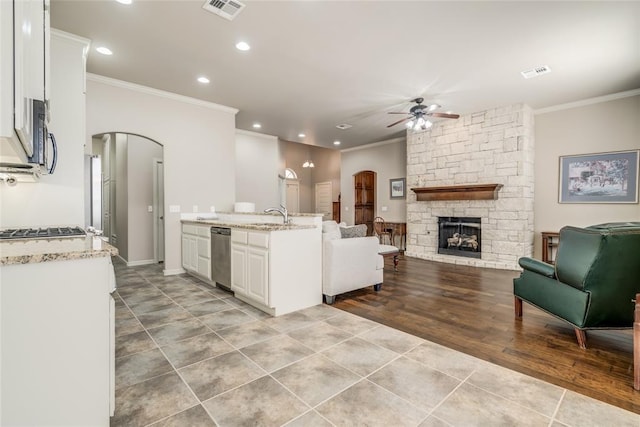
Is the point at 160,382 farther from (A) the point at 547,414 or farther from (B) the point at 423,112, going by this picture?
(B) the point at 423,112

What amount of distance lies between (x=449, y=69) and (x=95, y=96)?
5.17 m

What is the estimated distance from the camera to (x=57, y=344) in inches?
50.1

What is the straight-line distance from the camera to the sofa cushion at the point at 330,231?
12.1 ft

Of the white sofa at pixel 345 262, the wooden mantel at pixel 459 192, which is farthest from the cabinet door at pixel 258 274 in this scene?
the wooden mantel at pixel 459 192

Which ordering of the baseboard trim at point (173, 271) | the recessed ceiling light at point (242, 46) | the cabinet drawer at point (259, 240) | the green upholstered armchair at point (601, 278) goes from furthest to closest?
the baseboard trim at point (173, 271) < the recessed ceiling light at point (242, 46) < the cabinet drawer at point (259, 240) < the green upholstered armchair at point (601, 278)

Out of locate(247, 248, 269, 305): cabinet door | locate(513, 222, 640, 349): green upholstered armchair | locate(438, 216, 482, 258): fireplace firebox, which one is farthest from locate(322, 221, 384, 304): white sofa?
locate(438, 216, 482, 258): fireplace firebox

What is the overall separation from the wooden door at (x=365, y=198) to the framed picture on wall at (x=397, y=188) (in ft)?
2.60

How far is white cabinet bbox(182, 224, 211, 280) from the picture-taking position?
4.36 metres

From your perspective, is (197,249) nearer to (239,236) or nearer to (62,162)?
(239,236)

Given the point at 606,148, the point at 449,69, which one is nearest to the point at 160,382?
the point at 449,69

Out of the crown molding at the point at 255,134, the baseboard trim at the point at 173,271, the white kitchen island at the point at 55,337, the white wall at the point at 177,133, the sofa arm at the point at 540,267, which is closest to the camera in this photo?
the white kitchen island at the point at 55,337

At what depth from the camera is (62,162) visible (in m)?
3.05

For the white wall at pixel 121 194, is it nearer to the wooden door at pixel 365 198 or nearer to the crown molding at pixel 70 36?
the crown molding at pixel 70 36

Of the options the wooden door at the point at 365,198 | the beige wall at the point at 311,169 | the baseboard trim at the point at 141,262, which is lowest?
the baseboard trim at the point at 141,262
